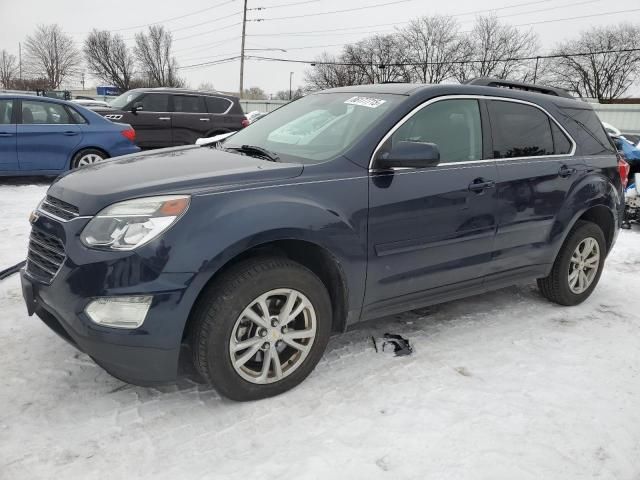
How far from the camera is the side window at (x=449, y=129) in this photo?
3.33 meters

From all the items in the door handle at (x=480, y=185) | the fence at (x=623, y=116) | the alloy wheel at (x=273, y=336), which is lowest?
the alloy wheel at (x=273, y=336)

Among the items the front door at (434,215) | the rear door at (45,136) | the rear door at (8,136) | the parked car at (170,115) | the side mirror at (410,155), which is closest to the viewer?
the side mirror at (410,155)

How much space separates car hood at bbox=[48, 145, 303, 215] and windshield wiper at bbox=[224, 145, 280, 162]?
99mm

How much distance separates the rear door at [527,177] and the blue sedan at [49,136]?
6.65m

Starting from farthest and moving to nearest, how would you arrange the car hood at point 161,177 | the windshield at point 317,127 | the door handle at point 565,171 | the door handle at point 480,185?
the door handle at point 565,171 < the door handle at point 480,185 < the windshield at point 317,127 < the car hood at point 161,177

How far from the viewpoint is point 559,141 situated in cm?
414

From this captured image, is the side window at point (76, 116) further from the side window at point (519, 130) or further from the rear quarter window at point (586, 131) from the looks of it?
the rear quarter window at point (586, 131)

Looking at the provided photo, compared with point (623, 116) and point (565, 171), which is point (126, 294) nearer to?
point (565, 171)

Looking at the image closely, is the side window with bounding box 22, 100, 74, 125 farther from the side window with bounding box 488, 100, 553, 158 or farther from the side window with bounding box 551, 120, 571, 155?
the side window with bounding box 551, 120, 571, 155

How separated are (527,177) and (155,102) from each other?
1023 centimetres

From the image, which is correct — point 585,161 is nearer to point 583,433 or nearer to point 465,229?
point 465,229

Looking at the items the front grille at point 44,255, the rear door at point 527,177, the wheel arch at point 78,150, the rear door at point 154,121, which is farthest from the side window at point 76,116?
the rear door at point 527,177

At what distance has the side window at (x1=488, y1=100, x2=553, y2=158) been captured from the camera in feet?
12.3

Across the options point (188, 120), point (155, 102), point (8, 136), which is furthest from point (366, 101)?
point (155, 102)
